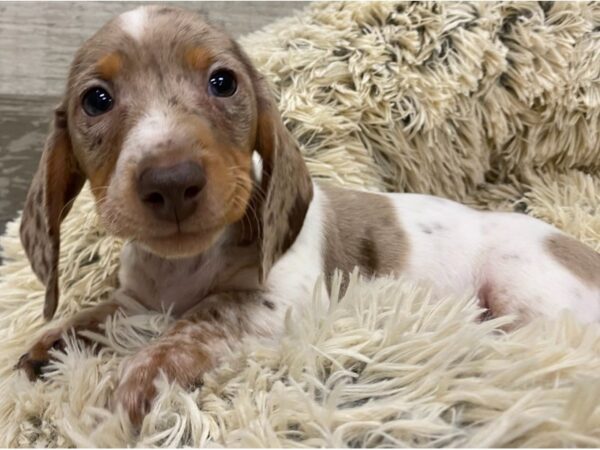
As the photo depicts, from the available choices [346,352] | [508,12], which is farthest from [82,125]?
[508,12]

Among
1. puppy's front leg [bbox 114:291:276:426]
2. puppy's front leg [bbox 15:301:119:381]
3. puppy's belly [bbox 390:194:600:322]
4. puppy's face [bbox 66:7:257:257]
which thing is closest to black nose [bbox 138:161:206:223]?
puppy's face [bbox 66:7:257:257]

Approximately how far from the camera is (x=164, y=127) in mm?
1463

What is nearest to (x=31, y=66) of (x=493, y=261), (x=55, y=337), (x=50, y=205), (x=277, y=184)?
(x=50, y=205)

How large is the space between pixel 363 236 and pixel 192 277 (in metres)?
0.55

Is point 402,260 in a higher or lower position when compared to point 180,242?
lower

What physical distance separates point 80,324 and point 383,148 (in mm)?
1315

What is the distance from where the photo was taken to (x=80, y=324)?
1818 mm

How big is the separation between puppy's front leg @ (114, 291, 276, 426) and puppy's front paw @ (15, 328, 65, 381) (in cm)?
35

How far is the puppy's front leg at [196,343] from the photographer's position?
4.60ft

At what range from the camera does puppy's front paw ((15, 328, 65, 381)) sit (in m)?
1.72

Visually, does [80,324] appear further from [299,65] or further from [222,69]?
[299,65]

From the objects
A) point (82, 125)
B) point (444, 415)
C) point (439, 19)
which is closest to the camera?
point (444, 415)

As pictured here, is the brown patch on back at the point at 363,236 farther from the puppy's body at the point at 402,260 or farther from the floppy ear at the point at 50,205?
the floppy ear at the point at 50,205

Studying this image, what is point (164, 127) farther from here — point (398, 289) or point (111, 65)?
point (398, 289)
